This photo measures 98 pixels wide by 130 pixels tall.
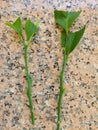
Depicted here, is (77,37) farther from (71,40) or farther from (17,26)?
(17,26)

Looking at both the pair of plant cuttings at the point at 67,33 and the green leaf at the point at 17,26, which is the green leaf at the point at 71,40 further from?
the green leaf at the point at 17,26

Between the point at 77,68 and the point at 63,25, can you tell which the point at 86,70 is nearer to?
the point at 77,68

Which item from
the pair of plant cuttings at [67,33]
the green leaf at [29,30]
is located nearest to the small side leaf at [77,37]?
the pair of plant cuttings at [67,33]

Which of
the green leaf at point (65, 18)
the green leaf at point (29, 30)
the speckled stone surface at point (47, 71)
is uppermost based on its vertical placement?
the green leaf at point (65, 18)

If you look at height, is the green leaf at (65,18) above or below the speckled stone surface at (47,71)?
above

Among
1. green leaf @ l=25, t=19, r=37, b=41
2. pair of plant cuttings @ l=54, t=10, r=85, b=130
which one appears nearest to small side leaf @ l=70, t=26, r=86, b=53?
pair of plant cuttings @ l=54, t=10, r=85, b=130

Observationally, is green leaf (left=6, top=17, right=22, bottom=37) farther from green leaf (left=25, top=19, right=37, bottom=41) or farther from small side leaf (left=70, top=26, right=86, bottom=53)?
small side leaf (left=70, top=26, right=86, bottom=53)
